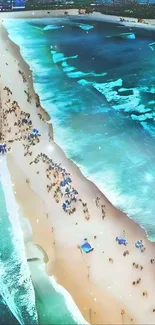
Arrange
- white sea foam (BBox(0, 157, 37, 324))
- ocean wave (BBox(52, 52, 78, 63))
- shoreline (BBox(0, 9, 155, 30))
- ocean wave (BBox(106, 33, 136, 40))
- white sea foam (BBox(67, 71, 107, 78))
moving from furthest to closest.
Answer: shoreline (BBox(0, 9, 155, 30)), ocean wave (BBox(106, 33, 136, 40)), ocean wave (BBox(52, 52, 78, 63)), white sea foam (BBox(67, 71, 107, 78)), white sea foam (BBox(0, 157, 37, 324))

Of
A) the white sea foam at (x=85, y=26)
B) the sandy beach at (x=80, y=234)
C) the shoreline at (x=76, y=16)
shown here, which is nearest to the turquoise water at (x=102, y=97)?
the white sea foam at (x=85, y=26)

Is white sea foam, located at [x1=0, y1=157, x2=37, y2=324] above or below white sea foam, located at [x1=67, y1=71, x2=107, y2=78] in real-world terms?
below

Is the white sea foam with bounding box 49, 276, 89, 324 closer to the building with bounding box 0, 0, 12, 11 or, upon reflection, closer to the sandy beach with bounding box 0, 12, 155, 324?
the sandy beach with bounding box 0, 12, 155, 324

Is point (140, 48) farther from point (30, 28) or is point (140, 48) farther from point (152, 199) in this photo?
point (152, 199)

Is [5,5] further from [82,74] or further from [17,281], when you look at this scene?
[17,281]

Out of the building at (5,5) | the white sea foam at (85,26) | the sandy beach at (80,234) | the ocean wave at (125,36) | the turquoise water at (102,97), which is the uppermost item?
the building at (5,5)

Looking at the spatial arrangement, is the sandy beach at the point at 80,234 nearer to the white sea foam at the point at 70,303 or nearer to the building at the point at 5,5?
the white sea foam at the point at 70,303

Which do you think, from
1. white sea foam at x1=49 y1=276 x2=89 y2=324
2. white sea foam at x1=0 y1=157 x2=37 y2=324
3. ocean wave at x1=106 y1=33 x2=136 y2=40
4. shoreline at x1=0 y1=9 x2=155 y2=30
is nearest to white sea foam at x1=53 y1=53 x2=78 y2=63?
ocean wave at x1=106 y1=33 x2=136 y2=40
